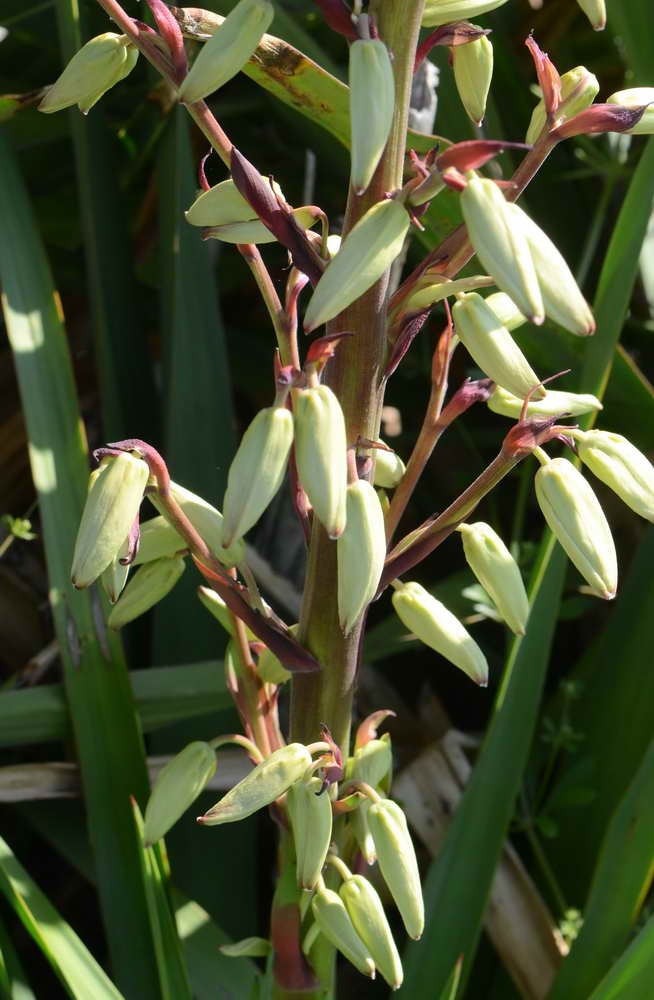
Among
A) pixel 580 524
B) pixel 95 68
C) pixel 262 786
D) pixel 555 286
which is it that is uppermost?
pixel 95 68

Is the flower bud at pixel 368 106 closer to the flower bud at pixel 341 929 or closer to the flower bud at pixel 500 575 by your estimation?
the flower bud at pixel 500 575

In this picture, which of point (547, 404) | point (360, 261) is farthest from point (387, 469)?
point (360, 261)

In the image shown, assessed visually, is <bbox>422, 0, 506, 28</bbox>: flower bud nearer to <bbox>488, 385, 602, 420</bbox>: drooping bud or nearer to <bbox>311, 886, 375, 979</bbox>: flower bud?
<bbox>488, 385, 602, 420</bbox>: drooping bud

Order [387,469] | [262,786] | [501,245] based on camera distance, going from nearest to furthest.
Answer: [501,245], [262,786], [387,469]

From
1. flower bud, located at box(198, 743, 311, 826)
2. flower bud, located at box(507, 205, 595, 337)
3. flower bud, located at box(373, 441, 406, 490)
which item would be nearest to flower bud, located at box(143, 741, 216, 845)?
flower bud, located at box(198, 743, 311, 826)

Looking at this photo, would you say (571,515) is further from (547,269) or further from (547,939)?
(547,939)

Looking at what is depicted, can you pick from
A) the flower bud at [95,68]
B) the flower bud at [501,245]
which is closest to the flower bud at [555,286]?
the flower bud at [501,245]

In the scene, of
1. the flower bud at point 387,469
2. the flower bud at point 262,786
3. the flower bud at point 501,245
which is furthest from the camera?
the flower bud at point 387,469

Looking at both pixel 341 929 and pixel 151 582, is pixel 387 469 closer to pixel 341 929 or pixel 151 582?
pixel 151 582
